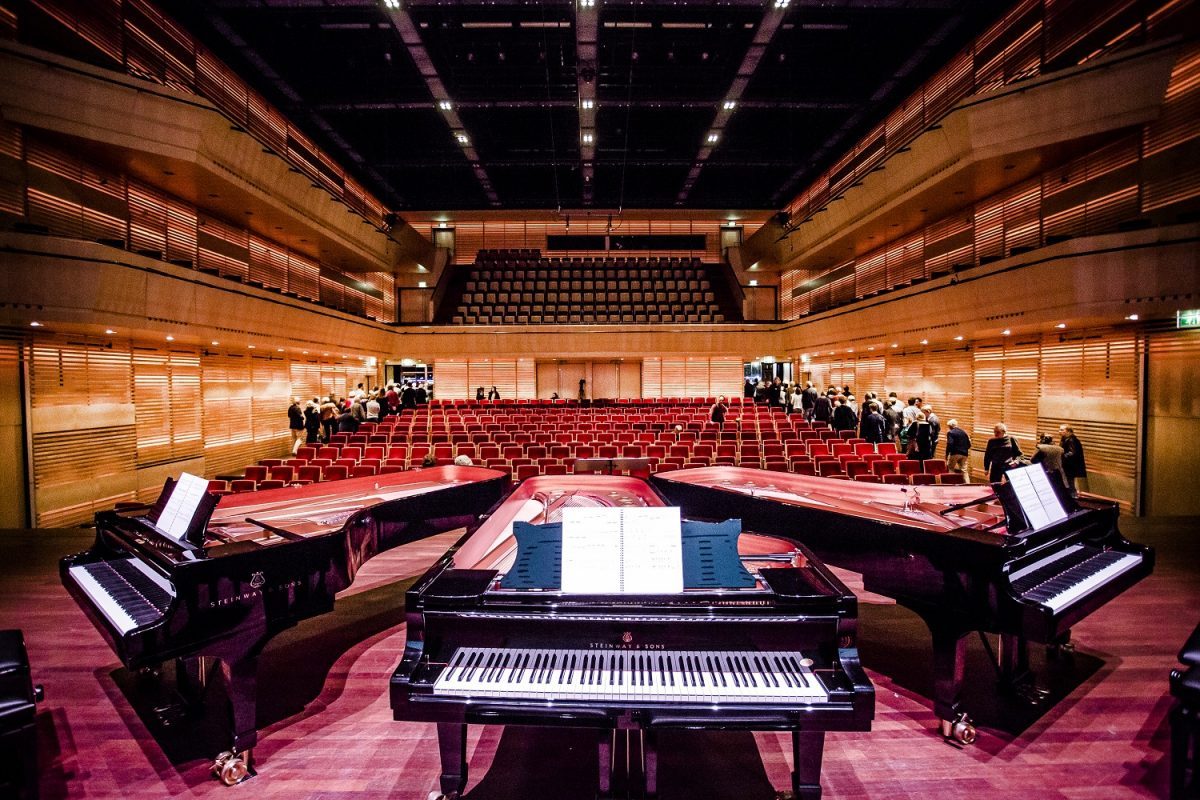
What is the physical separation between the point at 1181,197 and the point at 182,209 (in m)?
15.5

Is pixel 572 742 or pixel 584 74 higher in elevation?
pixel 584 74

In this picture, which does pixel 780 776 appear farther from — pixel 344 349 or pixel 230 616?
pixel 344 349

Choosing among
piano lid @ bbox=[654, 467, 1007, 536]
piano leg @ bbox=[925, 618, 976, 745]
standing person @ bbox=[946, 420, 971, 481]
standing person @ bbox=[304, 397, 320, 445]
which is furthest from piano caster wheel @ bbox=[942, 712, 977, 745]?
standing person @ bbox=[304, 397, 320, 445]

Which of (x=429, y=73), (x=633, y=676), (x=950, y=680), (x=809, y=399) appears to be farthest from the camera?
(x=809, y=399)

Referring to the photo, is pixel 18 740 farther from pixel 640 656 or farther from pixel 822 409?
pixel 822 409

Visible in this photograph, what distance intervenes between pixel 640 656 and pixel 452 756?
857 mm

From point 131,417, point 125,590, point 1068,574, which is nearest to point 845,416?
point 1068,574

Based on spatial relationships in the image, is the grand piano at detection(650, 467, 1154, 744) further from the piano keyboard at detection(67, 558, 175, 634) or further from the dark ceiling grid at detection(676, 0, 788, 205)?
the dark ceiling grid at detection(676, 0, 788, 205)

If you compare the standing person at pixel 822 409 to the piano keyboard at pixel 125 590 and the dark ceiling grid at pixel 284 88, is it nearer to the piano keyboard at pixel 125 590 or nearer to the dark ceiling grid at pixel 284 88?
the piano keyboard at pixel 125 590

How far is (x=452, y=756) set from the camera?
2037 mm

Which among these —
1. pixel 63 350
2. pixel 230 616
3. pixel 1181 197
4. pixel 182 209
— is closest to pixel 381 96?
pixel 182 209

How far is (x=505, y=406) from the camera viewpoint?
14.5 m

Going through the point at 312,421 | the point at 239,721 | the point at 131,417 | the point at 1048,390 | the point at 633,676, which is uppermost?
the point at 1048,390

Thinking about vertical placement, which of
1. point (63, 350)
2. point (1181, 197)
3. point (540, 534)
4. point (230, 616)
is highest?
point (1181, 197)
